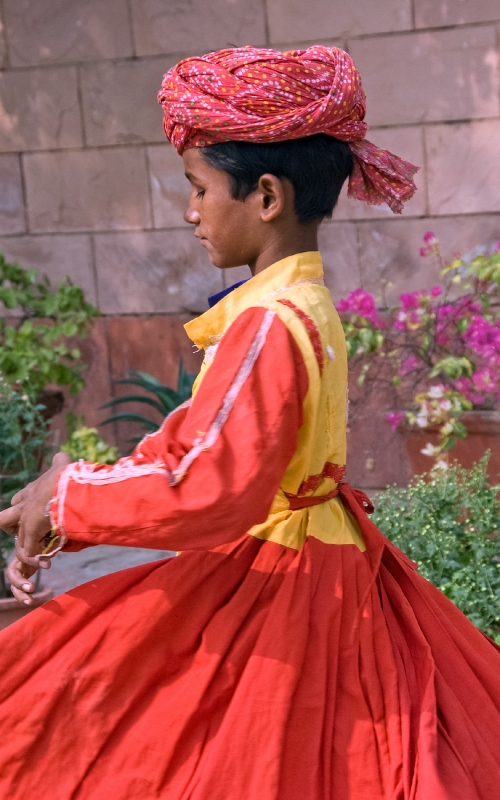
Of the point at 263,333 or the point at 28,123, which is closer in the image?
the point at 263,333

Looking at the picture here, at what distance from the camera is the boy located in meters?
1.47

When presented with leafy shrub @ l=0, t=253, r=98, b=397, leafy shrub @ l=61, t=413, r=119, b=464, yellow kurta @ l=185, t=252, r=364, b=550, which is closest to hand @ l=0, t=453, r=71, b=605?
yellow kurta @ l=185, t=252, r=364, b=550

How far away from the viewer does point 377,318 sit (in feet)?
14.2

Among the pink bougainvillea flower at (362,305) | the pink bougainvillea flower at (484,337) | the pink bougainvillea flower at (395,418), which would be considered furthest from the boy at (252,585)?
the pink bougainvillea flower at (395,418)

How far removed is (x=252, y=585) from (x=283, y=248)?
1.98 ft

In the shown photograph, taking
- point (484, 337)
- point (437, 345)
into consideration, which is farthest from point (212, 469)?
point (437, 345)

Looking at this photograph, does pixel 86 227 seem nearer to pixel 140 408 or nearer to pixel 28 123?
pixel 28 123

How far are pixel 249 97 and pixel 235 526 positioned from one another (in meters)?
0.73

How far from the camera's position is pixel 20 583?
1.69m

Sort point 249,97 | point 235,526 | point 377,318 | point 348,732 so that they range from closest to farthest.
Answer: point 235,526 → point 348,732 → point 249,97 → point 377,318

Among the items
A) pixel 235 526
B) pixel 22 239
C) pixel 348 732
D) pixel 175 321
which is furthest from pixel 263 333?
pixel 22 239

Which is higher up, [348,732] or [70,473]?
[70,473]

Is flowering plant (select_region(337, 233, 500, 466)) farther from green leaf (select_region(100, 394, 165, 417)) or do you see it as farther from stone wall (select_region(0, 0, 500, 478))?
green leaf (select_region(100, 394, 165, 417))

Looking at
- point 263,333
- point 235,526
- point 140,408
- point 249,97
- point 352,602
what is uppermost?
point 249,97
